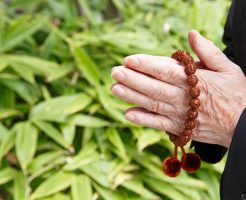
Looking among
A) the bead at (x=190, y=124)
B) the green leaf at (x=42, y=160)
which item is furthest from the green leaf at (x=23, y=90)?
the bead at (x=190, y=124)

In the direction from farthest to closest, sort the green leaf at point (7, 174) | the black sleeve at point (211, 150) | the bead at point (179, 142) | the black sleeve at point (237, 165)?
the green leaf at point (7, 174) → the black sleeve at point (211, 150) → the bead at point (179, 142) → the black sleeve at point (237, 165)

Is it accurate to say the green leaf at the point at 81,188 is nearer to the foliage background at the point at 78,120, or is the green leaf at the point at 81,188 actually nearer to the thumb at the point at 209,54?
the foliage background at the point at 78,120

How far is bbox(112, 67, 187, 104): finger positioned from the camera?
3.22 ft

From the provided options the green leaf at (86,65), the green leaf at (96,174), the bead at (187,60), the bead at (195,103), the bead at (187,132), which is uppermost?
the bead at (187,60)

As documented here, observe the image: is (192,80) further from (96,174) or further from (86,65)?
(86,65)

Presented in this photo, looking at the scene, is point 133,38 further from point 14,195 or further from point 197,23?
point 14,195

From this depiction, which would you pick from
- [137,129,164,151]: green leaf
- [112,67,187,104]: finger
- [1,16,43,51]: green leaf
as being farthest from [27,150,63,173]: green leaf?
[112,67,187,104]: finger

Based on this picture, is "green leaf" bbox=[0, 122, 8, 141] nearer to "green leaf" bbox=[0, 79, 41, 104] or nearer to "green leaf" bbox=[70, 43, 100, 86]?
"green leaf" bbox=[0, 79, 41, 104]

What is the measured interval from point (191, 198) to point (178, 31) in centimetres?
113

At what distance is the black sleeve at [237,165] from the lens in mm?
940

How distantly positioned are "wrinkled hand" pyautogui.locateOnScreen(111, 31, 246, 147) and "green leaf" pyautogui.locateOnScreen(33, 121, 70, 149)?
3.20 ft

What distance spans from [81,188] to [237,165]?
3.33 ft

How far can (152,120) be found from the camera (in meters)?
1.04

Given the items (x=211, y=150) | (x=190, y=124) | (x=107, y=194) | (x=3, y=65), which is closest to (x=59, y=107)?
(x=3, y=65)
